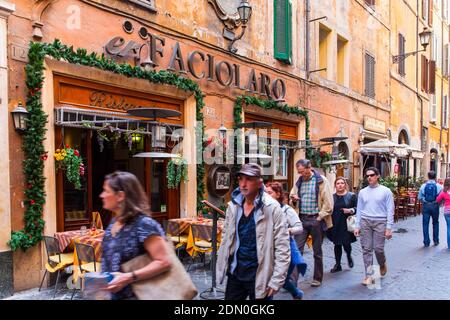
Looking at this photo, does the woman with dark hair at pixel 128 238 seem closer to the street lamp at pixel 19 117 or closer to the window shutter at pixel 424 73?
the street lamp at pixel 19 117

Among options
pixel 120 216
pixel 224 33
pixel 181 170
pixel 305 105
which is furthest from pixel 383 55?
pixel 120 216

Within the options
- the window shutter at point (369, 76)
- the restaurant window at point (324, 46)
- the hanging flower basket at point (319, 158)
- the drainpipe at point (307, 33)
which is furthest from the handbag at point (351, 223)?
the window shutter at point (369, 76)

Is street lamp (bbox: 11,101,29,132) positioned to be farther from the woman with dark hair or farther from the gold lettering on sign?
the woman with dark hair

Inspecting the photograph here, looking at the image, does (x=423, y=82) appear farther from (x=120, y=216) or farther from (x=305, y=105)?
(x=120, y=216)

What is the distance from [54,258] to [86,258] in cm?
101

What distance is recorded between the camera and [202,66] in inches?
372

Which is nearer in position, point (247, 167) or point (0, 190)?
point (247, 167)

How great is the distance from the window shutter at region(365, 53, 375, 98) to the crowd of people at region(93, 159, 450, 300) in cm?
1210

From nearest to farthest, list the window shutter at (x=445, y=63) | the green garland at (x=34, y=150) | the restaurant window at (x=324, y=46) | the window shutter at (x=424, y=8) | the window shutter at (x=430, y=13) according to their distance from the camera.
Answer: the green garland at (x=34, y=150) → the restaurant window at (x=324, y=46) → the window shutter at (x=424, y=8) → the window shutter at (x=430, y=13) → the window shutter at (x=445, y=63)

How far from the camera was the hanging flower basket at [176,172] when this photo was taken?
837 centimetres

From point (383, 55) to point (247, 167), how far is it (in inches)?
681

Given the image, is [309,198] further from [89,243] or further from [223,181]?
[223,181]

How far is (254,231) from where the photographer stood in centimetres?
359

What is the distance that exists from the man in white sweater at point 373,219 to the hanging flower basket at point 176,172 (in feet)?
11.9
